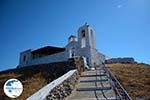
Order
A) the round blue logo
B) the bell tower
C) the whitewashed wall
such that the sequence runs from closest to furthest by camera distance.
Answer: the round blue logo → the whitewashed wall → the bell tower

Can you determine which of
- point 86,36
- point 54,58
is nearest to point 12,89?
point 86,36

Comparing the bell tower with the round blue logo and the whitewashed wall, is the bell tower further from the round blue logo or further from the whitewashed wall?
the round blue logo

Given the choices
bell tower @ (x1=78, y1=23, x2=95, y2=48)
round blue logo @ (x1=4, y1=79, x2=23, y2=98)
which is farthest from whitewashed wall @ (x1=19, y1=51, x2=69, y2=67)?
round blue logo @ (x1=4, y1=79, x2=23, y2=98)

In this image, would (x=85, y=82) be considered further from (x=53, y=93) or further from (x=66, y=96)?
(x=53, y=93)

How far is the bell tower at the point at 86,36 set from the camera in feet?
77.5

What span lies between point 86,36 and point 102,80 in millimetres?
13175


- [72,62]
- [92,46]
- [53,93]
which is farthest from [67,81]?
[92,46]

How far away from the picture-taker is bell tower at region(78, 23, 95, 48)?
2362 centimetres

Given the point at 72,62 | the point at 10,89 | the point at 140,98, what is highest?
the point at 72,62

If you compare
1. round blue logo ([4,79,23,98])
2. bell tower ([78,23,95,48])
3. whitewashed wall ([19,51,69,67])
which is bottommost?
round blue logo ([4,79,23,98])

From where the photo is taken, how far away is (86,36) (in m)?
23.8

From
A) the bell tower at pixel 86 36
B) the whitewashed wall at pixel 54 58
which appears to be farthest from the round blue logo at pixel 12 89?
the bell tower at pixel 86 36

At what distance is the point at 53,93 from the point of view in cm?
820

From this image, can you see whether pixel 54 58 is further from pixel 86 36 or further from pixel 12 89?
pixel 12 89
